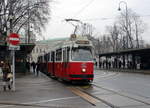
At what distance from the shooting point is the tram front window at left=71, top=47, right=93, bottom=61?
18877 millimetres

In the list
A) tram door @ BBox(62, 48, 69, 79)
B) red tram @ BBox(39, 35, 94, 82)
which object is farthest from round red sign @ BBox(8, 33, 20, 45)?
tram door @ BBox(62, 48, 69, 79)

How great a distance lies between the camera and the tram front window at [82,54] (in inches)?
743

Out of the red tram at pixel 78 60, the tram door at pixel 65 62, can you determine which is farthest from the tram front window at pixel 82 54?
the tram door at pixel 65 62

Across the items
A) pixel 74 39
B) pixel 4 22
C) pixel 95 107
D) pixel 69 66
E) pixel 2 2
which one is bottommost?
pixel 95 107

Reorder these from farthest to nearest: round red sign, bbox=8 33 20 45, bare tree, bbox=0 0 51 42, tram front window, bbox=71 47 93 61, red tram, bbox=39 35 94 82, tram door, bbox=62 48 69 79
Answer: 1. bare tree, bbox=0 0 51 42
2. tram door, bbox=62 48 69 79
3. tram front window, bbox=71 47 93 61
4. red tram, bbox=39 35 94 82
5. round red sign, bbox=8 33 20 45

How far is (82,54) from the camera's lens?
Result: 19078mm

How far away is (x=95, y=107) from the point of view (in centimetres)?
1024

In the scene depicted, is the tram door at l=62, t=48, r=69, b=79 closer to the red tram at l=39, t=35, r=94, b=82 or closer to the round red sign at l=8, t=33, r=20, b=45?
A: the red tram at l=39, t=35, r=94, b=82

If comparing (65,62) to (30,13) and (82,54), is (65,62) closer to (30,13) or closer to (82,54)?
(82,54)

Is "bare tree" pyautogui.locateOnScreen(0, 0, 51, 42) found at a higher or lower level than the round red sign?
higher

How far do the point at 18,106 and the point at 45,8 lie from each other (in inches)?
1087

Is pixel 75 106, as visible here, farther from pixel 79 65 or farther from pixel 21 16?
pixel 21 16

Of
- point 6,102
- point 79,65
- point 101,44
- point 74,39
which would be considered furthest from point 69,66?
point 101,44

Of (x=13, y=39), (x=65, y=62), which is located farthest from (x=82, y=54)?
(x=13, y=39)
